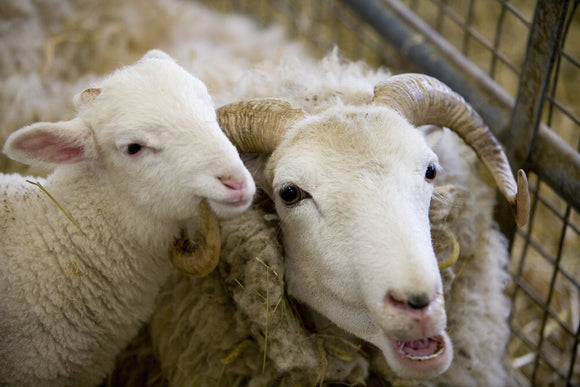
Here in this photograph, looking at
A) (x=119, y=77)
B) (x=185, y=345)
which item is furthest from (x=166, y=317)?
(x=119, y=77)

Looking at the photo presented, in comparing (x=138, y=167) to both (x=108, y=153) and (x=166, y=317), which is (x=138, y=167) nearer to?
(x=108, y=153)

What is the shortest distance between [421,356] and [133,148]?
1.17 meters

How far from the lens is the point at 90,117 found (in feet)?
6.04

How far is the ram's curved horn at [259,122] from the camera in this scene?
1.98 meters

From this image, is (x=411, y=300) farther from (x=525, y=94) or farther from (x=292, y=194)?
(x=525, y=94)

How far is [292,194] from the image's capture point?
6.01 feet

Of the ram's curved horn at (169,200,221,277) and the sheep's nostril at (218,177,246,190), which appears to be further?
the ram's curved horn at (169,200,221,277)

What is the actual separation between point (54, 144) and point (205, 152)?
543 millimetres

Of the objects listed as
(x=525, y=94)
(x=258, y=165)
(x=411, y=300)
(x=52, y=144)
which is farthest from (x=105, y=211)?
(x=525, y=94)

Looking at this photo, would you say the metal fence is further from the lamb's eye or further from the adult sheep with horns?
the lamb's eye

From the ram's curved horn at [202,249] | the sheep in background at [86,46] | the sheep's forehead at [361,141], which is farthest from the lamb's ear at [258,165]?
the sheep in background at [86,46]

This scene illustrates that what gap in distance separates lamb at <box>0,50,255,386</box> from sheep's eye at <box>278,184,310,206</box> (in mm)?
149

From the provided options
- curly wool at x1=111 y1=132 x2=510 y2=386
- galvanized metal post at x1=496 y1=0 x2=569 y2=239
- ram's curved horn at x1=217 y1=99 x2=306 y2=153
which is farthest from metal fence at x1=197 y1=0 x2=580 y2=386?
ram's curved horn at x1=217 y1=99 x2=306 y2=153

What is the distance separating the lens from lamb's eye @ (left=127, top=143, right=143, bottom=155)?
1749 millimetres
